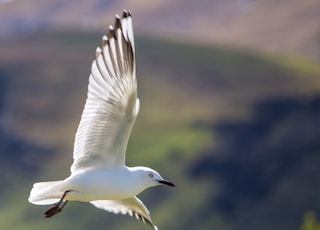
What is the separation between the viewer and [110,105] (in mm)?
12891

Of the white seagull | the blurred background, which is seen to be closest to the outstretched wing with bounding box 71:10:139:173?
the white seagull

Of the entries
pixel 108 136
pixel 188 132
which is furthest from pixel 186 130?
pixel 108 136

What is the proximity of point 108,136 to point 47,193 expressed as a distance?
3.19 ft

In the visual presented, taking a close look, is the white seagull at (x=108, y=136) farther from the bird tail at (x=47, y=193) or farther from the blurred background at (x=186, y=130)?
the blurred background at (x=186, y=130)

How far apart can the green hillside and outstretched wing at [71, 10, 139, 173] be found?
53903mm

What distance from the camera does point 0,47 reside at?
125438 millimetres

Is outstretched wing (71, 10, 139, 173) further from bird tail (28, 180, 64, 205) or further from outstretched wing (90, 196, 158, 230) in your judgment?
outstretched wing (90, 196, 158, 230)

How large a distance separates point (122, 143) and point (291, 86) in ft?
307

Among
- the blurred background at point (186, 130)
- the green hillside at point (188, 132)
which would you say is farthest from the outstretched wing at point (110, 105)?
the green hillside at point (188, 132)

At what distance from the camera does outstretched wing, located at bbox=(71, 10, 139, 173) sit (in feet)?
41.7

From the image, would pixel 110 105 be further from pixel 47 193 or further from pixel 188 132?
pixel 188 132

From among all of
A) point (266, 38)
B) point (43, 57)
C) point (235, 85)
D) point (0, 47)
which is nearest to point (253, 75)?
point (235, 85)

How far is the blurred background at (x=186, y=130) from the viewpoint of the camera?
3029 inches

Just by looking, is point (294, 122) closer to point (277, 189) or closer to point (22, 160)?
point (277, 189)
